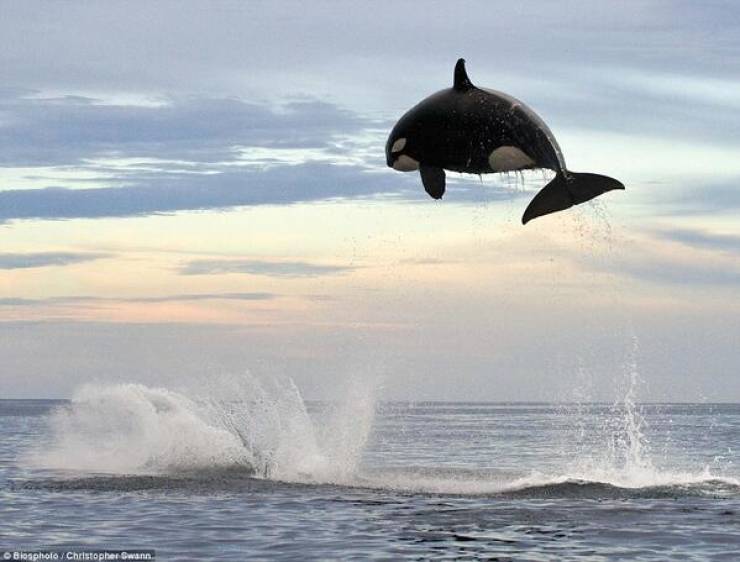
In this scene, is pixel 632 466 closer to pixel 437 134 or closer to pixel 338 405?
pixel 338 405

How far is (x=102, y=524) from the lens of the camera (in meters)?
22.2

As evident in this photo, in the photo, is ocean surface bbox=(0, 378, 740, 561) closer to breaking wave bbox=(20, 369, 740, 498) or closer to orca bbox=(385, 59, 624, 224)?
breaking wave bbox=(20, 369, 740, 498)

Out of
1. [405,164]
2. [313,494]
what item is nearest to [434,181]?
[405,164]

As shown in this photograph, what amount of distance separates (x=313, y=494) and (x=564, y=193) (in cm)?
1223

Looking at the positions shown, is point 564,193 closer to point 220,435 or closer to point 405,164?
point 405,164

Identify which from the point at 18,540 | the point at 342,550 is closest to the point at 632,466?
the point at 342,550

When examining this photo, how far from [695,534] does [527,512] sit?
3.77 metres

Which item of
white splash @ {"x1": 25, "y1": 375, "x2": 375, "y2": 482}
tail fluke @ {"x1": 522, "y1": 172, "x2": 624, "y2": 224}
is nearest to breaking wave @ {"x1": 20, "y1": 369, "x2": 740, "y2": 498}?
white splash @ {"x1": 25, "y1": 375, "x2": 375, "y2": 482}

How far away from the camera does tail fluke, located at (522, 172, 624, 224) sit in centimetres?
1700

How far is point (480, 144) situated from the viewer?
54.0ft

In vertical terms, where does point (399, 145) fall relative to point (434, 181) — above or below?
above

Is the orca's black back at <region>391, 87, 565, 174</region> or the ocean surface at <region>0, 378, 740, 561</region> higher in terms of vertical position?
the orca's black back at <region>391, 87, 565, 174</region>

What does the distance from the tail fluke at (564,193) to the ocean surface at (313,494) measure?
5.82m

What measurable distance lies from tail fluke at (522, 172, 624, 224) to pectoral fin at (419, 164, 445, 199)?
4.31ft
